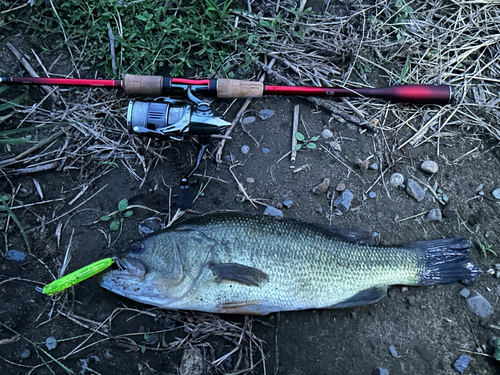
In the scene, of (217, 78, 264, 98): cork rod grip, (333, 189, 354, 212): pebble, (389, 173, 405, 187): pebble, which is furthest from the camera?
(389, 173, 405, 187): pebble

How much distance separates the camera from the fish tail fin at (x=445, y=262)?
3.51 m

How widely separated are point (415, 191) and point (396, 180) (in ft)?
0.75

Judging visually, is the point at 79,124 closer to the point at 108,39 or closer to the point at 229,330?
the point at 108,39

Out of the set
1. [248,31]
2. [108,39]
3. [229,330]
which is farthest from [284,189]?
[108,39]

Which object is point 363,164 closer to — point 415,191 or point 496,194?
point 415,191

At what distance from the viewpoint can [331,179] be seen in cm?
399

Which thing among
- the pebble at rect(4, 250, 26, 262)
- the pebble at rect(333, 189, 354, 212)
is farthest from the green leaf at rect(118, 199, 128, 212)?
the pebble at rect(333, 189, 354, 212)

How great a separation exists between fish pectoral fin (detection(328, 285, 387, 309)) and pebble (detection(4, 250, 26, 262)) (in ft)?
10.1

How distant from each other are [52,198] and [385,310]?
3595 mm

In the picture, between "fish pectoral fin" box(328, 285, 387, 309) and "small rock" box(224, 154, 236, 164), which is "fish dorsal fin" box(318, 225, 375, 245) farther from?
"small rock" box(224, 154, 236, 164)

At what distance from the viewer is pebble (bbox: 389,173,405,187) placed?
13.1 ft

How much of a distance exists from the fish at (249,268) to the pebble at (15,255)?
38.8 inches

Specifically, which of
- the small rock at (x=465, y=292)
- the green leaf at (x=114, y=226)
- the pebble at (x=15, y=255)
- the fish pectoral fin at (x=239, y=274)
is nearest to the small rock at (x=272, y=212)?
the fish pectoral fin at (x=239, y=274)

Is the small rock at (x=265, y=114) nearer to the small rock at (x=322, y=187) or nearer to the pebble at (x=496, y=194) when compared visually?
the small rock at (x=322, y=187)
